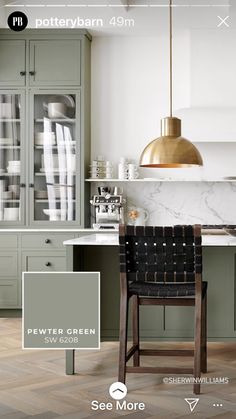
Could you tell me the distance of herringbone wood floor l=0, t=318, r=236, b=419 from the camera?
1.98m

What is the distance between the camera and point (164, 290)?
2621 mm

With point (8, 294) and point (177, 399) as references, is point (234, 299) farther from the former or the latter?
point (8, 294)

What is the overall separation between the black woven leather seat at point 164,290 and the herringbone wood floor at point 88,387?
1.14ft

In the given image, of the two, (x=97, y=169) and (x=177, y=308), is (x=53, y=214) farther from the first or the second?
(x=177, y=308)

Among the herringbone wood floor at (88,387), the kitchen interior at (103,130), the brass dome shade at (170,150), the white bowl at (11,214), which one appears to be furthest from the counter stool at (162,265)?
the white bowl at (11,214)

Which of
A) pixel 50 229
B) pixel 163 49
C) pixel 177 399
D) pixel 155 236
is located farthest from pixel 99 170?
pixel 177 399

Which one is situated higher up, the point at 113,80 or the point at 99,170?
the point at 113,80

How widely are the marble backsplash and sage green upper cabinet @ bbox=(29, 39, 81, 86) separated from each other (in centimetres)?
85

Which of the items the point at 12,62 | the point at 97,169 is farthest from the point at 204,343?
the point at 12,62

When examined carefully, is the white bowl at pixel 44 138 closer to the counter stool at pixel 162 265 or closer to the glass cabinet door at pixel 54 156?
the glass cabinet door at pixel 54 156

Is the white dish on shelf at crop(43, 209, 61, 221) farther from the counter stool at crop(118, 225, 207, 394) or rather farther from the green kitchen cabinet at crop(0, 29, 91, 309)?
the counter stool at crop(118, 225, 207, 394)

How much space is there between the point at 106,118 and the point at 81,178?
0.56 meters

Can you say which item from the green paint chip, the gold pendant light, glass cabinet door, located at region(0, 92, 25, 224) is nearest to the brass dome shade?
the gold pendant light

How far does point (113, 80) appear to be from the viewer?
4.83 meters
